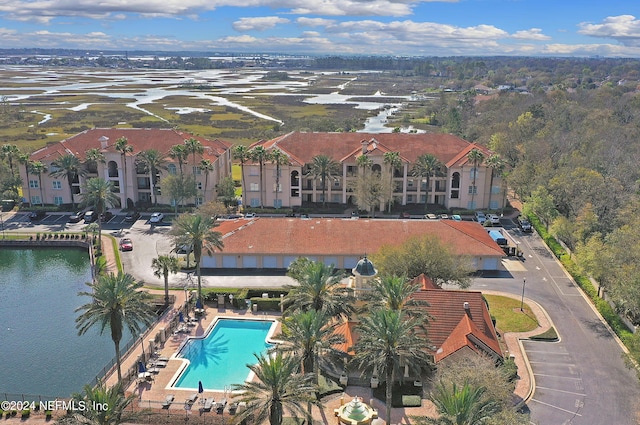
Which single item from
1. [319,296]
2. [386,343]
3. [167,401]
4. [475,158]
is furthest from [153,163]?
[386,343]

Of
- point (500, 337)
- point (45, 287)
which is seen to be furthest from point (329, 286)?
point (45, 287)

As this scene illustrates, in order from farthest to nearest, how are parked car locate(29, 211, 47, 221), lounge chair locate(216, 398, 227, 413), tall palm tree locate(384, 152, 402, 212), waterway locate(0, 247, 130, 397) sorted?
tall palm tree locate(384, 152, 402, 212) < parked car locate(29, 211, 47, 221) < waterway locate(0, 247, 130, 397) < lounge chair locate(216, 398, 227, 413)

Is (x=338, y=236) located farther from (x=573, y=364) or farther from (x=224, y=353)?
(x=573, y=364)

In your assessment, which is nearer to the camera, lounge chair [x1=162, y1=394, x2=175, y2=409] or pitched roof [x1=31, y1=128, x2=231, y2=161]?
lounge chair [x1=162, y1=394, x2=175, y2=409]

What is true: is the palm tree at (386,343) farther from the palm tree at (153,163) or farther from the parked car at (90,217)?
the parked car at (90,217)

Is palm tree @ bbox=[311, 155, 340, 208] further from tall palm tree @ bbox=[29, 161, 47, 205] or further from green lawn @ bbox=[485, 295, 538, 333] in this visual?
tall palm tree @ bbox=[29, 161, 47, 205]

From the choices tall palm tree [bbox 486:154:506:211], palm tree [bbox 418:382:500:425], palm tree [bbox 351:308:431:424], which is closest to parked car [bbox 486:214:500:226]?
tall palm tree [bbox 486:154:506:211]

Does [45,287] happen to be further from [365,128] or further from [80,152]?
[365,128]
